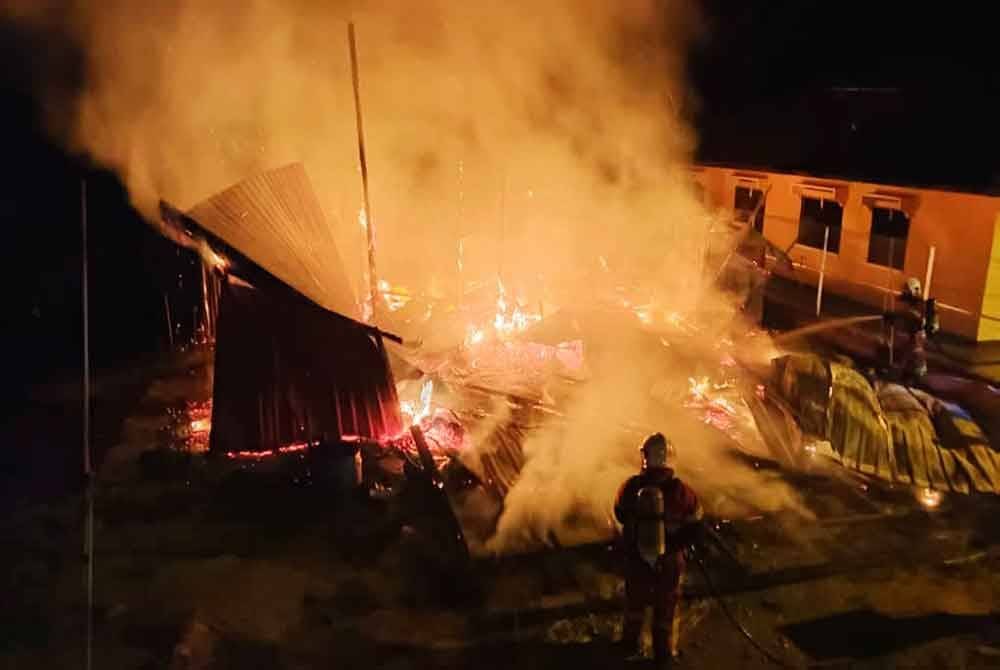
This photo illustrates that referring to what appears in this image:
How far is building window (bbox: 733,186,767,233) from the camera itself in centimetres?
1839

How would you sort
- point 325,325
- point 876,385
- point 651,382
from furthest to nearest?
point 651,382 < point 876,385 < point 325,325

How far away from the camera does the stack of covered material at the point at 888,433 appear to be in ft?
24.2

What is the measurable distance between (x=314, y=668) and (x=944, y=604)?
4.27 m

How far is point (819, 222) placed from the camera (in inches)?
655

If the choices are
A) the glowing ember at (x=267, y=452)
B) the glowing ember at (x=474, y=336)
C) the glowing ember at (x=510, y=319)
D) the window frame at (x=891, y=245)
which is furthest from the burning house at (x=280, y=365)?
the window frame at (x=891, y=245)

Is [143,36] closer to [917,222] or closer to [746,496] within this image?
[746,496]

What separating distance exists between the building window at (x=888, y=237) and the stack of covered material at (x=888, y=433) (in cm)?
729

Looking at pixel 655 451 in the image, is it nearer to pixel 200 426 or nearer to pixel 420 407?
pixel 420 407

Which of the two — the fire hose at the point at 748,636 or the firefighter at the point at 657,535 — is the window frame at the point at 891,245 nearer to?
the fire hose at the point at 748,636

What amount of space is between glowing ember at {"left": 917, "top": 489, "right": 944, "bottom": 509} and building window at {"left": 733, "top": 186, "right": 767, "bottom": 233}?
11355mm

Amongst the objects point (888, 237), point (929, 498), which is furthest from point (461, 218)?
point (929, 498)

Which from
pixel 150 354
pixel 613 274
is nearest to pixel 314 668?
pixel 150 354

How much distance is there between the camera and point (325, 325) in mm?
7129

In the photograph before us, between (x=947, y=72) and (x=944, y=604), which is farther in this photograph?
(x=947, y=72)
